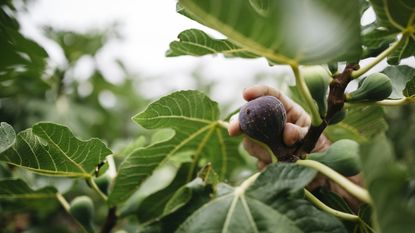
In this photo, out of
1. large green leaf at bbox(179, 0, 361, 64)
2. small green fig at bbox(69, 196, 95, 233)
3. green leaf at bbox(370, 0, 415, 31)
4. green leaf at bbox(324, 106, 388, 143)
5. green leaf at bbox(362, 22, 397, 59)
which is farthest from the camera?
green leaf at bbox(324, 106, 388, 143)

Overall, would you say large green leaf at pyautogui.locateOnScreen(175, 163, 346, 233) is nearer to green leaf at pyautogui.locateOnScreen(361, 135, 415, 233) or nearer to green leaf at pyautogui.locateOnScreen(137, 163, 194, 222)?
green leaf at pyautogui.locateOnScreen(361, 135, 415, 233)

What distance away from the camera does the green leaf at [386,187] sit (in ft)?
2.47

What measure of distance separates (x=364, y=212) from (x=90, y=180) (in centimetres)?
102

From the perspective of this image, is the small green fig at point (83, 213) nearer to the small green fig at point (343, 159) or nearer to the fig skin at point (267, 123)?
the fig skin at point (267, 123)

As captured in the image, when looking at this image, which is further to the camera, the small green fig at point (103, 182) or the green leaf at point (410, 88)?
the small green fig at point (103, 182)

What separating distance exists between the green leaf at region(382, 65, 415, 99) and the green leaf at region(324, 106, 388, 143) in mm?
418

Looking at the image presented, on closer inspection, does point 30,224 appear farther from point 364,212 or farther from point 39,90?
point 364,212

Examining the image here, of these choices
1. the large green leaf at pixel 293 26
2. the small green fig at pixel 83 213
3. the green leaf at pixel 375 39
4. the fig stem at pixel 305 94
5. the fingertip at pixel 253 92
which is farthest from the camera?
the small green fig at pixel 83 213

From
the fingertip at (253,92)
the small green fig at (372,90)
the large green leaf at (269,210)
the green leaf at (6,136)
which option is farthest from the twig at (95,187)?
the small green fig at (372,90)

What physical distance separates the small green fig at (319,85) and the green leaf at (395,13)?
0.75 feet

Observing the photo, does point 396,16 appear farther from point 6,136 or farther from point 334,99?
point 6,136

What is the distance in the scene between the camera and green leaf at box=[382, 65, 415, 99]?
155cm

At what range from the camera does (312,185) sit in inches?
63.3

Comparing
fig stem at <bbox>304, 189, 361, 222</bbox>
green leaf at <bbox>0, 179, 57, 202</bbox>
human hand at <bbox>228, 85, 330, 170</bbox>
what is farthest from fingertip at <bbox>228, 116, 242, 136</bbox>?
green leaf at <bbox>0, 179, 57, 202</bbox>
